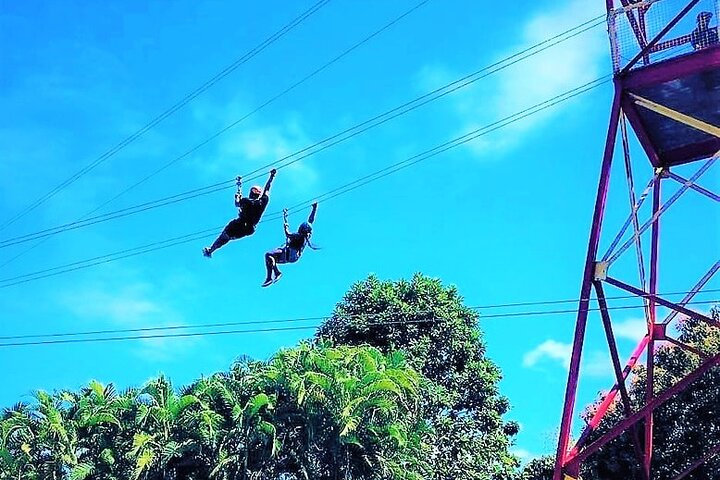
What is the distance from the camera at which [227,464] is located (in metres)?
13.6

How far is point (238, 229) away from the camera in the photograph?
9156mm

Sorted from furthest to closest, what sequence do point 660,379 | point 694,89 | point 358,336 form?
point 358,336 → point 660,379 → point 694,89

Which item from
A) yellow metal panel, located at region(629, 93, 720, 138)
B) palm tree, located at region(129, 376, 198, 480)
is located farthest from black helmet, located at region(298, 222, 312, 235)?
palm tree, located at region(129, 376, 198, 480)

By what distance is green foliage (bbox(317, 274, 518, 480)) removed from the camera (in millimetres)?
18578

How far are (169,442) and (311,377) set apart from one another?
2.92 m

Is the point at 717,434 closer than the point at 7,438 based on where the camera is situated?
No

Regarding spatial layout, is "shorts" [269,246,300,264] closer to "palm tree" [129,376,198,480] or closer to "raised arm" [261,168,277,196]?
"raised arm" [261,168,277,196]

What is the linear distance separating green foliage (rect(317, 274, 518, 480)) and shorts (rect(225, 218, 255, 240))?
31.9ft

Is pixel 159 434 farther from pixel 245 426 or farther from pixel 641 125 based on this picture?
pixel 641 125

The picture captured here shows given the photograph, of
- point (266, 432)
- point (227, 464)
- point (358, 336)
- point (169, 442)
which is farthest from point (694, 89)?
point (358, 336)

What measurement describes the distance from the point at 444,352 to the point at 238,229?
11.8 metres

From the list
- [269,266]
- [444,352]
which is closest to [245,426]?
[269,266]

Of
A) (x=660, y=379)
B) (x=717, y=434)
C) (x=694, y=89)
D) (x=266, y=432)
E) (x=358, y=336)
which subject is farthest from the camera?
(x=358, y=336)

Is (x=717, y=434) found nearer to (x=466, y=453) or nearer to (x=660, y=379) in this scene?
(x=660, y=379)
